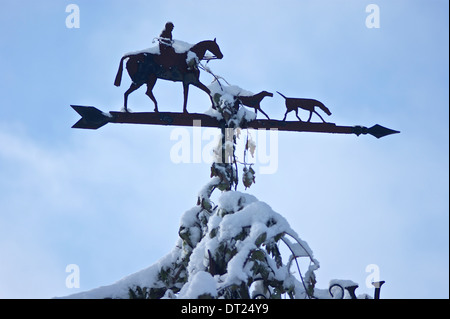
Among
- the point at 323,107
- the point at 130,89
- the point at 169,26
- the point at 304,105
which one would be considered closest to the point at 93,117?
the point at 130,89

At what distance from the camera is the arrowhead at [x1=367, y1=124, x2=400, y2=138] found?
21.6ft

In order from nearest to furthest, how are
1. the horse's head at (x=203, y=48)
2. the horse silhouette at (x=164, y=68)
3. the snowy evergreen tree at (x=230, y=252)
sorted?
the snowy evergreen tree at (x=230, y=252)
the horse silhouette at (x=164, y=68)
the horse's head at (x=203, y=48)

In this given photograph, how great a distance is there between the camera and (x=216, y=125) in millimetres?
6062

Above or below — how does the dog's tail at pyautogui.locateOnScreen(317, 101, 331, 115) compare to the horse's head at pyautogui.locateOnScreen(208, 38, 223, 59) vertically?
below

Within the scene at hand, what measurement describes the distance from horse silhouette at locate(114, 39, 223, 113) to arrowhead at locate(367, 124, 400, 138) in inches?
59.5

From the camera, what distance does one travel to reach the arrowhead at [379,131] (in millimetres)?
6574

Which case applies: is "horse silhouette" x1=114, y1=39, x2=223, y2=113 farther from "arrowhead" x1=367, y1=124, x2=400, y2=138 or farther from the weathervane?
"arrowhead" x1=367, y1=124, x2=400, y2=138

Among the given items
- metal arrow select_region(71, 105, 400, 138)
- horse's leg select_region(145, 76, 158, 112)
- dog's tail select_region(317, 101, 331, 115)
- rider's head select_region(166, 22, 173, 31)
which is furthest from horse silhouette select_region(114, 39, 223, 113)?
dog's tail select_region(317, 101, 331, 115)

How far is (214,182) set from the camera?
5.90 meters

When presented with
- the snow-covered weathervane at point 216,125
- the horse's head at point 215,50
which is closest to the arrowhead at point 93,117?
the snow-covered weathervane at point 216,125

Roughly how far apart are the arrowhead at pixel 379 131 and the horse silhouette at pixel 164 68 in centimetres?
151

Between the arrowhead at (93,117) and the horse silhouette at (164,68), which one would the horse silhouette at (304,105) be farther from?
the arrowhead at (93,117)
